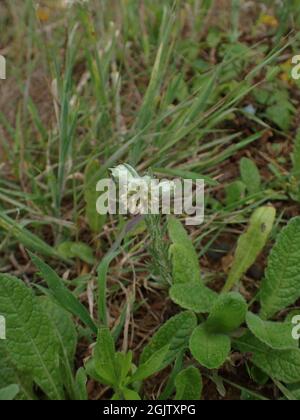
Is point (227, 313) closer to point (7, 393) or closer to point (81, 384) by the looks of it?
point (81, 384)

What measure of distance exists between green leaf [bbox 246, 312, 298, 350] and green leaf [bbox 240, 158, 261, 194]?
1.52ft

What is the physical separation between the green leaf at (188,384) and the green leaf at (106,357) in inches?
5.0

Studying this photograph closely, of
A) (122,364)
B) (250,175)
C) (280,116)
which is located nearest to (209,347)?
(122,364)

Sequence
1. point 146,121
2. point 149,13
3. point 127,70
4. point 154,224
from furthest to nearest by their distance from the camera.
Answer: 1. point 149,13
2. point 127,70
3. point 146,121
4. point 154,224

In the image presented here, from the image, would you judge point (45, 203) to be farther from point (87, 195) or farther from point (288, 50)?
point (288, 50)

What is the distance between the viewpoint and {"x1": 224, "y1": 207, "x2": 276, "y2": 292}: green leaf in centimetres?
141

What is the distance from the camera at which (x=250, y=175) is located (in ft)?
5.26

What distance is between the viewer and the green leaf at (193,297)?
125 centimetres

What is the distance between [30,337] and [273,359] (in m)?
0.52

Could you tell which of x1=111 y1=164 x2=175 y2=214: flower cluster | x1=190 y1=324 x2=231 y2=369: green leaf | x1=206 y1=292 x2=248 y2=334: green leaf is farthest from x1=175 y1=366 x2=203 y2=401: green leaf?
x1=111 y1=164 x2=175 y2=214: flower cluster

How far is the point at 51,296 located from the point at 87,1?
2.51 ft

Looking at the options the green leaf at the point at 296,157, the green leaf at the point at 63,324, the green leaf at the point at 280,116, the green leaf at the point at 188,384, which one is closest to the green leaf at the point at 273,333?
the green leaf at the point at 188,384
